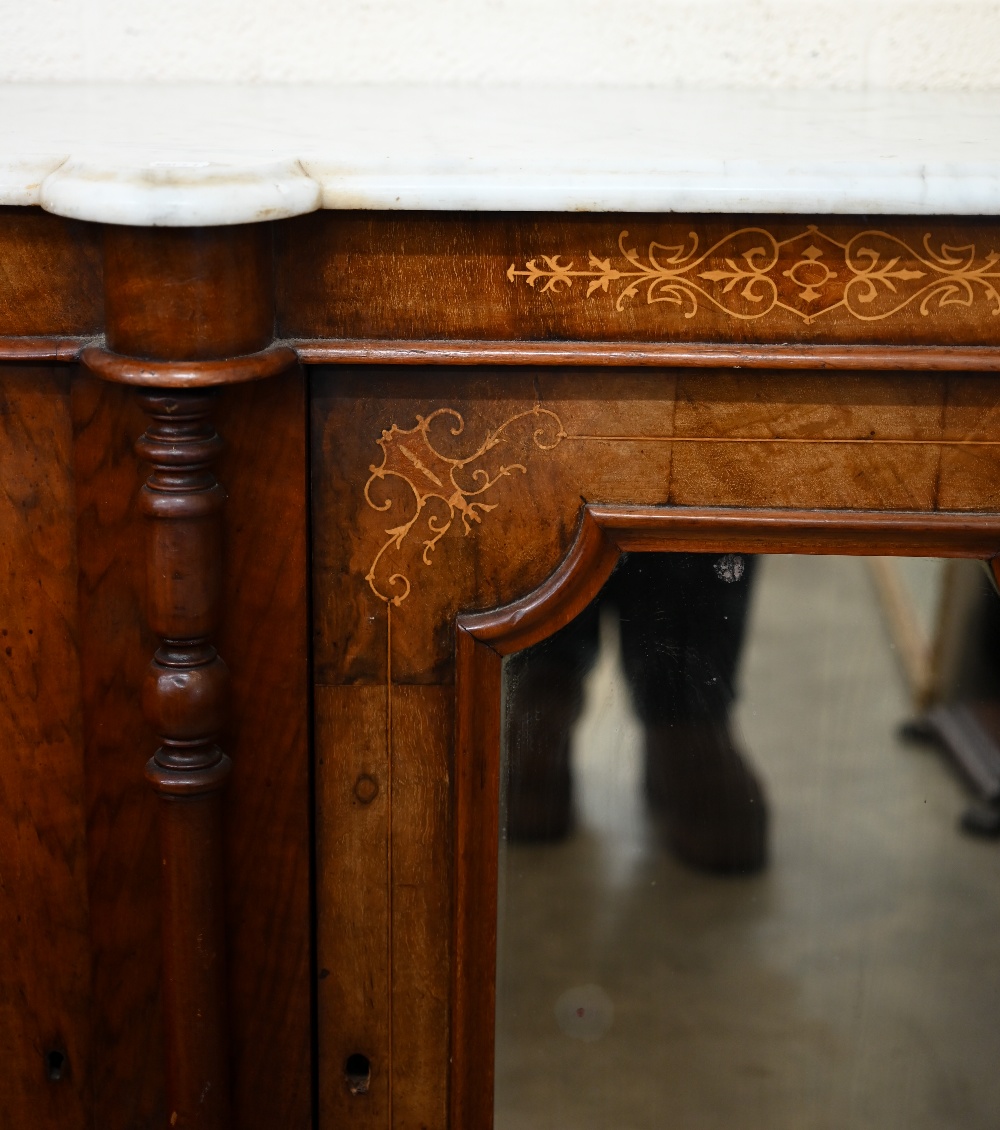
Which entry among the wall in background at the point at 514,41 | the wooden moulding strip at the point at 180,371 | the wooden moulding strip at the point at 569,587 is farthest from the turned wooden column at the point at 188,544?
the wall in background at the point at 514,41

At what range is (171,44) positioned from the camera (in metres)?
0.94

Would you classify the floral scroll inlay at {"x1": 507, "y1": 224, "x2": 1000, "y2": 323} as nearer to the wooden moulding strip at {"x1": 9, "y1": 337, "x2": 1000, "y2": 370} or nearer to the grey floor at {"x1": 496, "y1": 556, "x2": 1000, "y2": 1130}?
the wooden moulding strip at {"x1": 9, "y1": 337, "x2": 1000, "y2": 370}

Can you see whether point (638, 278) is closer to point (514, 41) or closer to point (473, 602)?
point (473, 602)

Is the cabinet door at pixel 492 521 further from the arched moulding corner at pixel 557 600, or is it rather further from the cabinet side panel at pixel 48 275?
the cabinet side panel at pixel 48 275

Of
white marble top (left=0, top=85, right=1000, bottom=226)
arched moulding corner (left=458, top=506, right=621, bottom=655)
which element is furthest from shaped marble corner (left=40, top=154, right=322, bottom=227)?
arched moulding corner (left=458, top=506, right=621, bottom=655)

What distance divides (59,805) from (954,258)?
53 cm

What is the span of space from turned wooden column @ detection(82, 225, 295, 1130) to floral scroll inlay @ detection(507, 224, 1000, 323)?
0.43ft

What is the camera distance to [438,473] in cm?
66

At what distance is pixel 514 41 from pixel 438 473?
42cm

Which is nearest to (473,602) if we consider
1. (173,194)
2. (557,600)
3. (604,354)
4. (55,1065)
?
(557,600)

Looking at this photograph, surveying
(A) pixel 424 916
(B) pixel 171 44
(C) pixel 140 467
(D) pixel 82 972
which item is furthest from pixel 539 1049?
(B) pixel 171 44

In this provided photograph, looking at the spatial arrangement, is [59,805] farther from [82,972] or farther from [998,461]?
[998,461]

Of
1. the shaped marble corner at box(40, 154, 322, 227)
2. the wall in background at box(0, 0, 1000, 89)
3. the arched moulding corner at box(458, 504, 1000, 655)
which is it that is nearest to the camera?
the shaped marble corner at box(40, 154, 322, 227)

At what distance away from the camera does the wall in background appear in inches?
36.6
